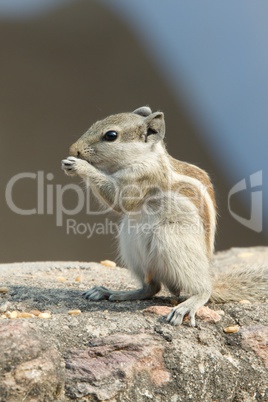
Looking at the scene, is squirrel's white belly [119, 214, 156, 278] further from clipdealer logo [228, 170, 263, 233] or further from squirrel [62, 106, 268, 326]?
clipdealer logo [228, 170, 263, 233]

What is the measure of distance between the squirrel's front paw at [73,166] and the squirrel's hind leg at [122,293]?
766mm

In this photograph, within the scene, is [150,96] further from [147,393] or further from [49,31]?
[147,393]

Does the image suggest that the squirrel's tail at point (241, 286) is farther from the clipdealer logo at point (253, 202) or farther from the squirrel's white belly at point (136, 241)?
the clipdealer logo at point (253, 202)

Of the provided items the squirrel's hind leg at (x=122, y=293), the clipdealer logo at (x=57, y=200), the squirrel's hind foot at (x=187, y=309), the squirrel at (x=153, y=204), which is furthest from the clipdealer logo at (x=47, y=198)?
the squirrel's hind foot at (x=187, y=309)

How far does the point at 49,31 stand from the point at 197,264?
6062mm

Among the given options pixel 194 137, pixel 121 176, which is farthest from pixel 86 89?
pixel 121 176

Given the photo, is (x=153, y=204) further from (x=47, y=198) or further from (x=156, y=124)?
(x=47, y=198)

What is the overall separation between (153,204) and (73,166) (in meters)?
0.51

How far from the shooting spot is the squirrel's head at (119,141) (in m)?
4.40

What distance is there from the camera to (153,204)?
4.31 metres

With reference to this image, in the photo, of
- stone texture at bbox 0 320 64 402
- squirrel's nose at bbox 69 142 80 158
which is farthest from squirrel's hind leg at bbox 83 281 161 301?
stone texture at bbox 0 320 64 402

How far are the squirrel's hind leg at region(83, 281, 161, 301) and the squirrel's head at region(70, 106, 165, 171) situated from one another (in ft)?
2.46

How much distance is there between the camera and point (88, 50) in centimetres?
977

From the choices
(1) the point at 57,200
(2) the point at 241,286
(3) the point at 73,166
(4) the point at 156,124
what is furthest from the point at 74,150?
(1) the point at 57,200
